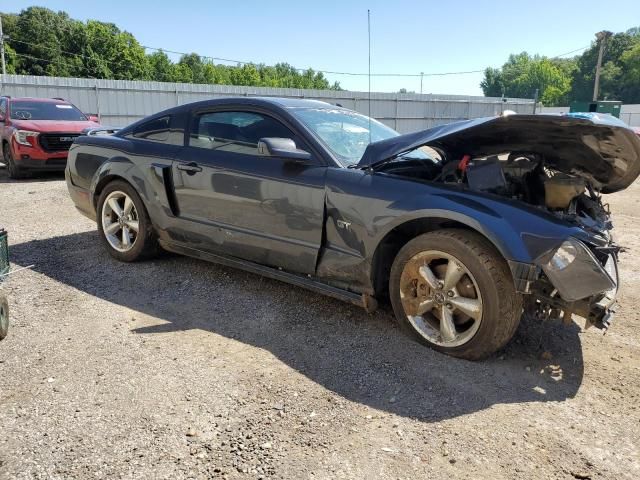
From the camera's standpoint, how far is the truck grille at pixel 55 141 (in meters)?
10.4

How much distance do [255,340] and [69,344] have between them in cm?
123

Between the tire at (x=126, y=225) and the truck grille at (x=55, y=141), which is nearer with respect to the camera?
the tire at (x=126, y=225)

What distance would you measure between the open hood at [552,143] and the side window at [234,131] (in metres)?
0.84

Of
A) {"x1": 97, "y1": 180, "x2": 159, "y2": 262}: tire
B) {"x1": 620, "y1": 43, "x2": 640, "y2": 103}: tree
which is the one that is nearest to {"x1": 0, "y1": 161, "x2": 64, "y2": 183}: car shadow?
{"x1": 97, "y1": 180, "x2": 159, "y2": 262}: tire

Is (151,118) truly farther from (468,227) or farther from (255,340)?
(468,227)

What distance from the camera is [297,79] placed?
86.3m

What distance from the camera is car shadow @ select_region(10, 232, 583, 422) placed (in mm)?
2881

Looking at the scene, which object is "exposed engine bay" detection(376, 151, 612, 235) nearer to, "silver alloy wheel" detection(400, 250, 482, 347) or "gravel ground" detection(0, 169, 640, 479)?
"silver alloy wheel" detection(400, 250, 482, 347)

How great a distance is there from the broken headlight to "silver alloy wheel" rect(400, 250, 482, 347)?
0.45 m

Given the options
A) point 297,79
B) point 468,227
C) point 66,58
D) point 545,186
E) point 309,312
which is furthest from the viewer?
point 297,79

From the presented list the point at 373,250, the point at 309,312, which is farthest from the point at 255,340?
the point at 373,250

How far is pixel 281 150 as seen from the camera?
357 cm

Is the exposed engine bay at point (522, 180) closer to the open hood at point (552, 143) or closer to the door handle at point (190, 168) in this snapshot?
the open hood at point (552, 143)

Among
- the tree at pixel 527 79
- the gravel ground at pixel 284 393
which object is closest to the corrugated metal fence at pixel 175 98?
the gravel ground at pixel 284 393
